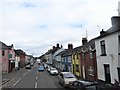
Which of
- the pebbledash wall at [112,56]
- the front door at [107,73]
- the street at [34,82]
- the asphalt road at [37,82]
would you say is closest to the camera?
the pebbledash wall at [112,56]

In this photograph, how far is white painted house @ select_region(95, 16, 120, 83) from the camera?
1975 centimetres

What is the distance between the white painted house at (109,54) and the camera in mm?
19750

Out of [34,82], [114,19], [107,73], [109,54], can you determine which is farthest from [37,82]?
[114,19]

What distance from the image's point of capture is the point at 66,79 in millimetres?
24203

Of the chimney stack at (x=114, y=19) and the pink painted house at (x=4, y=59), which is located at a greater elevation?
the chimney stack at (x=114, y=19)

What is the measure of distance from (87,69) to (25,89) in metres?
11.7

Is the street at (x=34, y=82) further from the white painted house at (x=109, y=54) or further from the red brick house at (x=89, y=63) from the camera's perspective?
the white painted house at (x=109, y=54)

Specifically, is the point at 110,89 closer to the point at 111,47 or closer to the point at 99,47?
the point at 111,47

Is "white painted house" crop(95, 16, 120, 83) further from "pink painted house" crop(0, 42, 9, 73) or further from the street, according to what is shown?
"pink painted house" crop(0, 42, 9, 73)

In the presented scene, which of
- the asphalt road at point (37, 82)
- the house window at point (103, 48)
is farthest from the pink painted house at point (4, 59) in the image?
the house window at point (103, 48)

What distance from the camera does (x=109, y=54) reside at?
70.2ft

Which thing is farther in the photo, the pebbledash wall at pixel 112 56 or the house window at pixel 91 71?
the house window at pixel 91 71

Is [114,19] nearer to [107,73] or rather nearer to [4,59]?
[107,73]

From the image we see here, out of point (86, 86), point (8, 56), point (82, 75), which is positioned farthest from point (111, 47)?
point (8, 56)
